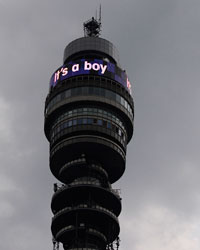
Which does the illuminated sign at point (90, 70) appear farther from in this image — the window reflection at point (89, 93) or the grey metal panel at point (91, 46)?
the grey metal panel at point (91, 46)

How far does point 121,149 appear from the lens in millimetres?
152625

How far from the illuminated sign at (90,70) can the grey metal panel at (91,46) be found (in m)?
7.28

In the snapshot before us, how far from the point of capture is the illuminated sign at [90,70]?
157875mm

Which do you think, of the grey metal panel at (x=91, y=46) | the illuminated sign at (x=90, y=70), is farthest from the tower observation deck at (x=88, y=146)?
the grey metal panel at (x=91, y=46)

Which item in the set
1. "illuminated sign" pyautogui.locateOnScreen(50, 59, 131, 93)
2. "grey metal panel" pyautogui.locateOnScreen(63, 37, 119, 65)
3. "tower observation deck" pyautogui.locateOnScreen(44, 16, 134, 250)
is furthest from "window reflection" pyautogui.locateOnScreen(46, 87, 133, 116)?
"grey metal panel" pyautogui.locateOnScreen(63, 37, 119, 65)

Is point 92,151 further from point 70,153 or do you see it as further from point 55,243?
point 55,243

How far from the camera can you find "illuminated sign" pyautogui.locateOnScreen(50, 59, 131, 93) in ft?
518

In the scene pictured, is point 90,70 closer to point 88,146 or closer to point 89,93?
point 89,93

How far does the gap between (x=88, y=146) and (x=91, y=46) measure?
1290 inches

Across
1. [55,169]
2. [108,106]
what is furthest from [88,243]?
[108,106]

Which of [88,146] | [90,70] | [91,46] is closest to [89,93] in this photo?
[90,70]

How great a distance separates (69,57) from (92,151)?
103 ft

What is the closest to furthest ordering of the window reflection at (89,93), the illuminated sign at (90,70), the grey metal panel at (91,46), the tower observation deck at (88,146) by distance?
the tower observation deck at (88,146) < the window reflection at (89,93) < the illuminated sign at (90,70) < the grey metal panel at (91,46)

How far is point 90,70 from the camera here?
158 m
